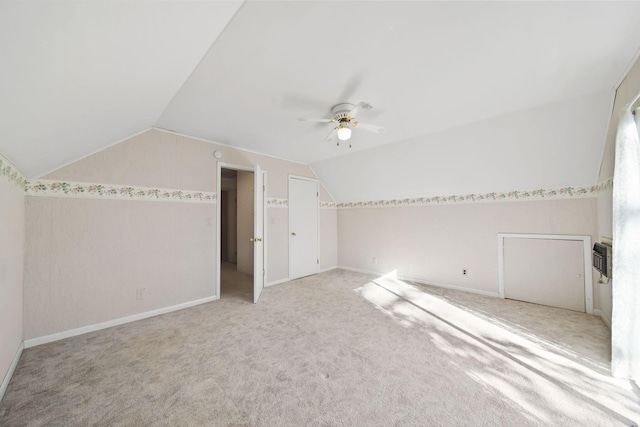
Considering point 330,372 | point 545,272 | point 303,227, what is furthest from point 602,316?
point 303,227

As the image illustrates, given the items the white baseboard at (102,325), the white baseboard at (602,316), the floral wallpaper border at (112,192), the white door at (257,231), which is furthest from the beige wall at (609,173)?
the white baseboard at (102,325)

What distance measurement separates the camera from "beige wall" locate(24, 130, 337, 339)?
217cm

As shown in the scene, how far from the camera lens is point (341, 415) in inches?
53.8

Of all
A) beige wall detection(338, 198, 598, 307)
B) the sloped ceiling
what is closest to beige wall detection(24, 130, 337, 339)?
the sloped ceiling

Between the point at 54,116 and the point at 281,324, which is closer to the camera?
the point at 54,116

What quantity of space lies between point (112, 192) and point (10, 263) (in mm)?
1036

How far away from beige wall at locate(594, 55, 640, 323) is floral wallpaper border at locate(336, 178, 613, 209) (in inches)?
4.1

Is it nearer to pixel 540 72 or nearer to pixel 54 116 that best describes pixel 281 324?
pixel 54 116

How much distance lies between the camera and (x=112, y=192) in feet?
8.29

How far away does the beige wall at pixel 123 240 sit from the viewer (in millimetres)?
2168

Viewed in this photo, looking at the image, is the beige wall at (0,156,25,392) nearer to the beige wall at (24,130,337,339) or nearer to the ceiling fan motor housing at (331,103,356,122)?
the beige wall at (24,130,337,339)

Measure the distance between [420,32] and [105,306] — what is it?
3.84 m

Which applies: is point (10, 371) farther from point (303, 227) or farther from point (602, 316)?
point (602, 316)

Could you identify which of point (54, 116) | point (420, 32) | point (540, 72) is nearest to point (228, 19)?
point (420, 32)
